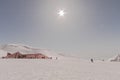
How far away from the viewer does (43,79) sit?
10.8 meters

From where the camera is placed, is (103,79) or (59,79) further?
(103,79)

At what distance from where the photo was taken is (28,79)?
1062 centimetres

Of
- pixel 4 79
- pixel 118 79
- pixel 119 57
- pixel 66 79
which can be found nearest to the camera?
pixel 4 79

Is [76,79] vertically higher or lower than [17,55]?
lower

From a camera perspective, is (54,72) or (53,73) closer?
(53,73)


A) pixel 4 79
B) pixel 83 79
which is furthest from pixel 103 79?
pixel 4 79

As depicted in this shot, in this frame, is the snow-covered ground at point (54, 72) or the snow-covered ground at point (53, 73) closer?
the snow-covered ground at point (53, 73)

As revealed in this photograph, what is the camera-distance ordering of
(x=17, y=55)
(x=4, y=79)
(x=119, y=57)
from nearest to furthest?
1. (x=4, y=79)
2. (x=17, y=55)
3. (x=119, y=57)

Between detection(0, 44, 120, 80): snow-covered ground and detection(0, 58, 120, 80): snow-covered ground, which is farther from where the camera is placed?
detection(0, 44, 120, 80): snow-covered ground

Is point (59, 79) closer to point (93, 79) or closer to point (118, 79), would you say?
point (93, 79)

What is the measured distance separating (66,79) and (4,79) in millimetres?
4378

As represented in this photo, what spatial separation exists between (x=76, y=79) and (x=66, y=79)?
2.57ft

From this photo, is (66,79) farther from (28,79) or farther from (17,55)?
(17,55)

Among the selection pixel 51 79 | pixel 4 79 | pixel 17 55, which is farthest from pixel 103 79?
pixel 17 55
